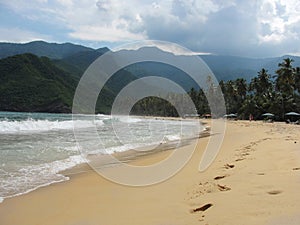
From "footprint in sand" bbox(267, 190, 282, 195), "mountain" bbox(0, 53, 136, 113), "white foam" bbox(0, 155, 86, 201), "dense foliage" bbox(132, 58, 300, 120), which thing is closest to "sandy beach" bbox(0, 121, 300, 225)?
"footprint in sand" bbox(267, 190, 282, 195)

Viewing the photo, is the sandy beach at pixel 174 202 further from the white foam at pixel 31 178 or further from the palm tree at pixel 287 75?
the palm tree at pixel 287 75

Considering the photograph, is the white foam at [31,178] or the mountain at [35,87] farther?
the mountain at [35,87]

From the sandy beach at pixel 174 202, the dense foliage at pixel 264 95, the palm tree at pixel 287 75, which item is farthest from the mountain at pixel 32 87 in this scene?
the sandy beach at pixel 174 202

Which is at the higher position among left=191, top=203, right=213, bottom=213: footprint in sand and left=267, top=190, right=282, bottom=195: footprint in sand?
left=267, top=190, right=282, bottom=195: footprint in sand

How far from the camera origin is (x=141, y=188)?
256 inches

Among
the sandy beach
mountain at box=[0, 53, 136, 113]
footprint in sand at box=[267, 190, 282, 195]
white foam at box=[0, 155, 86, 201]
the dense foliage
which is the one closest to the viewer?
the sandy beach

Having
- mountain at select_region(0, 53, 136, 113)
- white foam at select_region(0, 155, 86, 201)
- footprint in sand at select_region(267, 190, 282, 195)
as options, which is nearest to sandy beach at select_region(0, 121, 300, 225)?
footprint in sand at select_region(267, 190, 282, 195)

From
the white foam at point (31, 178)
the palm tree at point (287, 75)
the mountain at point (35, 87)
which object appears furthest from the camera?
the mountain at point (35, 87)

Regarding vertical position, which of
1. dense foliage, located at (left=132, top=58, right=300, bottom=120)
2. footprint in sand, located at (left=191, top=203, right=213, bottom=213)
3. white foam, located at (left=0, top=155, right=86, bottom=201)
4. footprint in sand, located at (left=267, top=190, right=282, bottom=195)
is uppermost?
dense foliage, located at (left=132, top=58, right=300, bottom=120)

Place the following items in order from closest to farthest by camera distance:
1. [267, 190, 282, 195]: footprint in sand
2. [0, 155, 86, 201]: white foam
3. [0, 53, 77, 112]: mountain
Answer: [267, 190, 282, 195]: footprint in sand < [0, 155, 86, 201]: white foam < [0, 53, 77, 112]: mountain

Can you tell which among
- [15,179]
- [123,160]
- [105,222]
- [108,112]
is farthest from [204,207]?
[108,112]

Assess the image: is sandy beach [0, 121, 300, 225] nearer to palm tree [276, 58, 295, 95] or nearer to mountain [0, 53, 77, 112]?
palm tree [276, 58, 295, 95]

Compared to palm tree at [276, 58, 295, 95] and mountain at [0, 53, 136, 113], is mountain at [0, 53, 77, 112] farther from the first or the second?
palm tree at [276, 58, 295, 95]

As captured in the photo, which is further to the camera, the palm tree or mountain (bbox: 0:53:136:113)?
mountain (bbox: 0:53:136:113)
